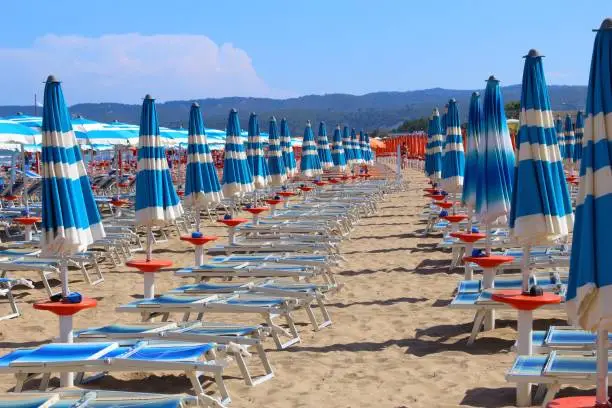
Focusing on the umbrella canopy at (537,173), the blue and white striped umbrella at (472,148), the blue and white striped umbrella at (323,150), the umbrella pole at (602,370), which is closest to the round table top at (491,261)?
the umbrella canopy at (537,173)

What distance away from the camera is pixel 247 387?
5473 mm

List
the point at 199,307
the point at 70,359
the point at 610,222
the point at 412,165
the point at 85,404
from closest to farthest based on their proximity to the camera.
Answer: the point at 610,222 → the point at 85,404 → the point at 70,359 → the point at 199,307 → the point at 412,165

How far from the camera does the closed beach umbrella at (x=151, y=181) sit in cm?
773

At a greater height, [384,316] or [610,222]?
[610,222]

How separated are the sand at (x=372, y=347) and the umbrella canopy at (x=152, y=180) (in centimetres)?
101

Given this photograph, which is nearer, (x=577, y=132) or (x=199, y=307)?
(x=199, y=307)

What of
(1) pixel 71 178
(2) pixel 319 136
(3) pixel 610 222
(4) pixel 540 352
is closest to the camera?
(3) pixel 610 222

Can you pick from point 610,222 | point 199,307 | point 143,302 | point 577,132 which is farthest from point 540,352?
point 577,132

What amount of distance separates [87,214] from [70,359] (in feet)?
4.86

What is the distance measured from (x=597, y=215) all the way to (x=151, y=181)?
517 cm

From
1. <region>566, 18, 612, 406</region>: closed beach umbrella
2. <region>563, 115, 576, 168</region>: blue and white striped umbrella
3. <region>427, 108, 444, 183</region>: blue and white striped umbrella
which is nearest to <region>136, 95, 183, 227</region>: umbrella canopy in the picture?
<region>566, 18, 612, 406</region>: closed beach umbrella

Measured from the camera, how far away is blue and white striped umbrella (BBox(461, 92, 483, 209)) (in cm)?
850

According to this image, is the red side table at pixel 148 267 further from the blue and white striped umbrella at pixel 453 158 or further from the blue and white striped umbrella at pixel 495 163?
the blue and white striped umbrella at pixel 453 158

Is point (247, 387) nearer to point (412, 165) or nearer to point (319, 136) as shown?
point (319, 136)
